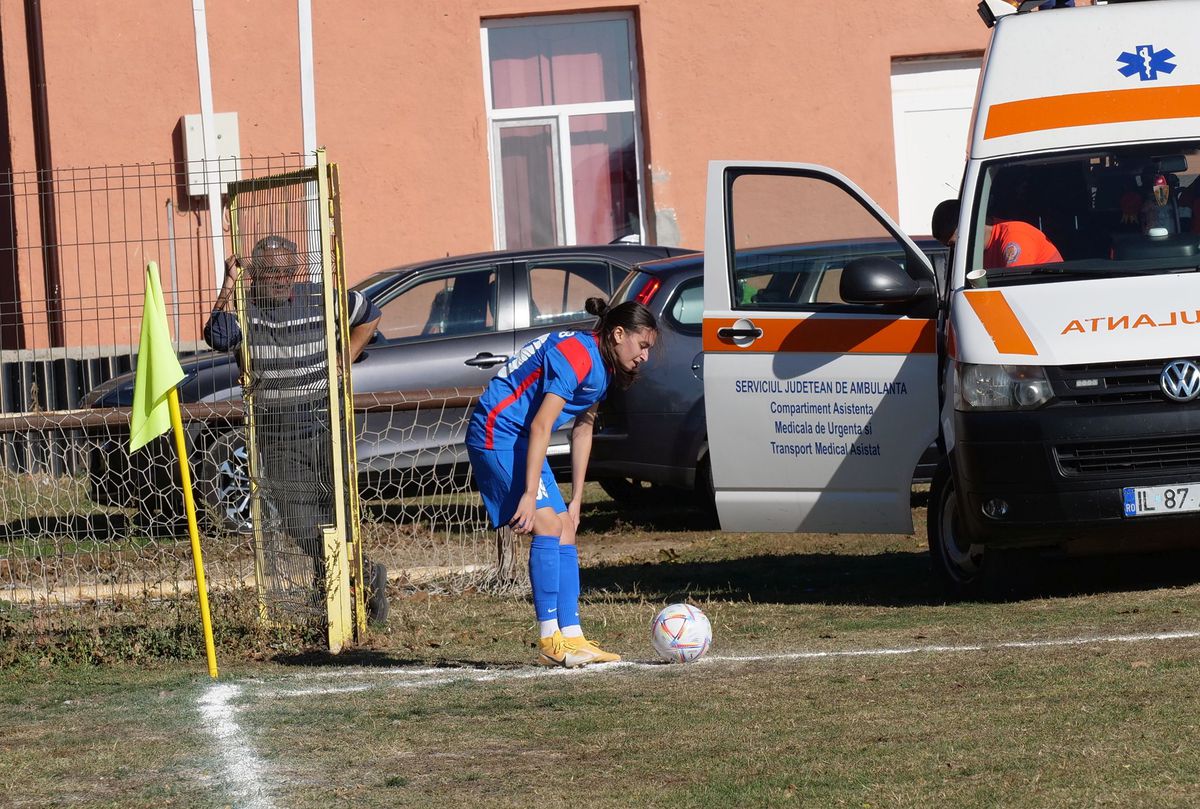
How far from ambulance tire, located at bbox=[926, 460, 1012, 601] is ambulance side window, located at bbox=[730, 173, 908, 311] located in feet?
3.33

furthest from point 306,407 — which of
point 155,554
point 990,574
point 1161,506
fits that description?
point 1161,506

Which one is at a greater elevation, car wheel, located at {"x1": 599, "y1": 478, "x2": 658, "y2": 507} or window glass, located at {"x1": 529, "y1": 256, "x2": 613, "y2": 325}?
window glass, located at {"x1": 529, "y1": 256, "x2": 613, "y2": 325}

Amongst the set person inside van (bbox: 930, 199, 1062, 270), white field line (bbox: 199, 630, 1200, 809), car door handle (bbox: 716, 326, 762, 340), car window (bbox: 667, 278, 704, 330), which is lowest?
white field line (bbox: 199, 630, 1200, 809)

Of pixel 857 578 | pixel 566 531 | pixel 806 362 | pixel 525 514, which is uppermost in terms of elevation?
pixel 806 362

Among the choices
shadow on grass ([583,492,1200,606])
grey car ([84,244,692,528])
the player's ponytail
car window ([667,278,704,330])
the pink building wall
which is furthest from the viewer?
the pink building wall

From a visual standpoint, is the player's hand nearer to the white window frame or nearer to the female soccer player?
the female soccer player

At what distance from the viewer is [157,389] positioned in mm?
6672

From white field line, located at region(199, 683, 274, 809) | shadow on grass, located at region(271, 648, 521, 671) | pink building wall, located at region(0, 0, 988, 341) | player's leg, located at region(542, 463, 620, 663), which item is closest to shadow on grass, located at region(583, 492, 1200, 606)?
shadow on grass, located at region(271, 648, 521, 671)

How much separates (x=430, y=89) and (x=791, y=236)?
8.26 metres

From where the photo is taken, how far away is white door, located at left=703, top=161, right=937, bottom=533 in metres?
8.13

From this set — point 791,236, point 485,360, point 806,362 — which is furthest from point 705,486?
point 806,362

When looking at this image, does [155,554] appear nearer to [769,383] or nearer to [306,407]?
[306,407]

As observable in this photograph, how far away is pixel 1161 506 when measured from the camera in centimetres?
724

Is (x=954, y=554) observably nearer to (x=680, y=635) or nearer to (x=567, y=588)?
(x=680, y=635)
